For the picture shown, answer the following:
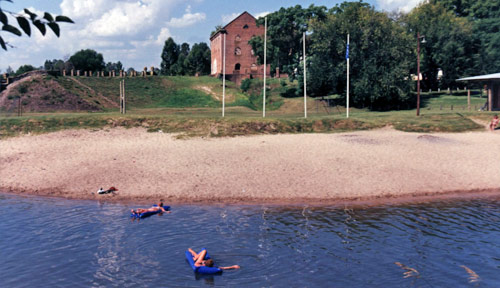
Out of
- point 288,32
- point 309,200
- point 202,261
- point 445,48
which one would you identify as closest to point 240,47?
point 288,32

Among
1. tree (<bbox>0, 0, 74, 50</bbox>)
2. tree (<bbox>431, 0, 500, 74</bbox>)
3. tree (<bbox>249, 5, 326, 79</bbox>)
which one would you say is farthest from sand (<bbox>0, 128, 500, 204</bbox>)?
tree (<bbox>431, 0, 500, 74</bbox>)

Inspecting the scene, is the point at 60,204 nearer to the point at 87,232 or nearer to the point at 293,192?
the point at 87,232

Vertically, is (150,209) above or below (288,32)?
below

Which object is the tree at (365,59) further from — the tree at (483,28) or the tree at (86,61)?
the tree at (86,61)

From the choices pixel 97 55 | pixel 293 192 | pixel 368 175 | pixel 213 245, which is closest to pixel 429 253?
pixel 213 245

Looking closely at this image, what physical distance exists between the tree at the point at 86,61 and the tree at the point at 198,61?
2118cm

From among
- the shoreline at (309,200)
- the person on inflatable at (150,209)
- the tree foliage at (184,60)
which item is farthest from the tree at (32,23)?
the tree foliage at (184,60)

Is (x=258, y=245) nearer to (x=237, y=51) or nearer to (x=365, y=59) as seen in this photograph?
(x=365, y=59)

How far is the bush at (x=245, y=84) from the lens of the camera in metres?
72.6

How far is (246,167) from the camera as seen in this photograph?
22.4 metres

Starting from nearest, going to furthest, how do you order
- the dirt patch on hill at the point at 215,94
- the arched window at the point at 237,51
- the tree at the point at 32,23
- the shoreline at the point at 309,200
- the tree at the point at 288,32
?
the tree at the point at 32,23, the shoreline at the point at 309,200, the dirt patch on hill at the point at 215,94, the tree at the point at 288,32, the arched window at the point at 237,51

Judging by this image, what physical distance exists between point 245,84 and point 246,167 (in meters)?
51.8

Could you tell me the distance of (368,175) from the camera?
2153cm

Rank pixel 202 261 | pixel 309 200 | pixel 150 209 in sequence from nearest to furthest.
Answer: pixel 202 261, pixel 150 209, pixel 309 200
